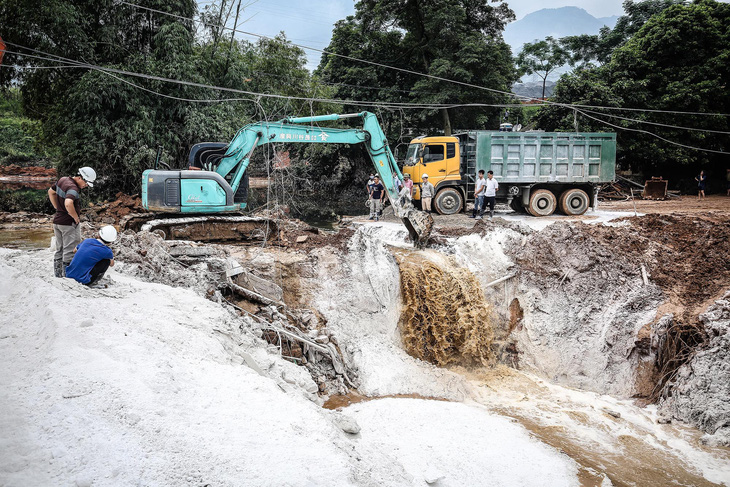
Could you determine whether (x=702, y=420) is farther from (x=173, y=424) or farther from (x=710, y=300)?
(x=173, y=424)

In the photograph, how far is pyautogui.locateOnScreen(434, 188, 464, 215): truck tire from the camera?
17031mm

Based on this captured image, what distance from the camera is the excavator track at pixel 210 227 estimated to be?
11500 mm

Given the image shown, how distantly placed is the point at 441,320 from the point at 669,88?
2048cm

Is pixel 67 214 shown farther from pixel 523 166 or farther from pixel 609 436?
pixel 523 166

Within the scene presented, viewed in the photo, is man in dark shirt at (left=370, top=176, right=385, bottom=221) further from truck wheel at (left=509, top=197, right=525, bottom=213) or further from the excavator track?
truck wheel at (left=509, top=197, right=525, bottom=213)

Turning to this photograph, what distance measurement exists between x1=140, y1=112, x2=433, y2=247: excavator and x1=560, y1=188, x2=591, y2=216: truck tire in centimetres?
735

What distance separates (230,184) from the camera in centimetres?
1213

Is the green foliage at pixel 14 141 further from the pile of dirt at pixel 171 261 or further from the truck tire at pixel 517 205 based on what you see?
the truck tire at pixel 517 205

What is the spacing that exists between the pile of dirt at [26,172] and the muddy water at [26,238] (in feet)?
79.1

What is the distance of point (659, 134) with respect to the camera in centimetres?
2377

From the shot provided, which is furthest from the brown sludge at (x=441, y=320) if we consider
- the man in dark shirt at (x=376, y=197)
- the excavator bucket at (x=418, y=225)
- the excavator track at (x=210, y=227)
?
the man in dark shirt at (x=376, y=197)

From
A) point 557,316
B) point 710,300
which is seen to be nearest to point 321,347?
point 557,316

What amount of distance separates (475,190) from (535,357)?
6.52 metres

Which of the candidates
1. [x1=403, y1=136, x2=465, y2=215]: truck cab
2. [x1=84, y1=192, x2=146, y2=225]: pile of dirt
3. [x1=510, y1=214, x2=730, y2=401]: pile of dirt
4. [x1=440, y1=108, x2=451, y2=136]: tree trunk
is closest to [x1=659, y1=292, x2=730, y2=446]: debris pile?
[x1=510, y1=214, x2=730, y2=401]: pile of dirt
